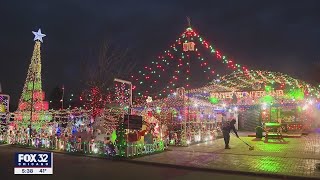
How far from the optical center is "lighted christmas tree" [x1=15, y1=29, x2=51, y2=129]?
2457 centimetres

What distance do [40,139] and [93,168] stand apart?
9.55 meters

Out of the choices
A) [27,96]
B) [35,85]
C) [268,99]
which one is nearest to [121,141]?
[35,85]

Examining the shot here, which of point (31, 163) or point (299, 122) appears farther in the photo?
point (299, 122)

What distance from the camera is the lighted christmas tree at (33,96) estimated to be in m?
24.6

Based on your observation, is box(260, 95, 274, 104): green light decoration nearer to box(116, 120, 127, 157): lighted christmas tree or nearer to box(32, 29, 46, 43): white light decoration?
box(116, 120, 127, 157): lighted christmas tree

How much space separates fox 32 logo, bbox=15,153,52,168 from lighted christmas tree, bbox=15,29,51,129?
16.0m

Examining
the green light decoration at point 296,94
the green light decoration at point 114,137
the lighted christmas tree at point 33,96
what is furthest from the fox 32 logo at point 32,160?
the green light decoration at point 296,94

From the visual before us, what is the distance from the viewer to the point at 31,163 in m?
8.66

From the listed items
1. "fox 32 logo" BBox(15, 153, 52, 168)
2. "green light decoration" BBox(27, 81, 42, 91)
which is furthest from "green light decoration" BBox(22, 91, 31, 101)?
"fox 32 logo" BBox(15, 153, 52, 168)

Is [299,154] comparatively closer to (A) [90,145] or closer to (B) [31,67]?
(A) [90,145]

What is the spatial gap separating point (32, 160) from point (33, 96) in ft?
59.1

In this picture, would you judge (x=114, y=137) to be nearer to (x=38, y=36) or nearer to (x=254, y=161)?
(x=254, y=161)

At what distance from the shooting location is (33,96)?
83.0ft

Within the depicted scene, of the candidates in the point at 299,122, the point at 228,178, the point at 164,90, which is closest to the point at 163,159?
the point at 228,178
